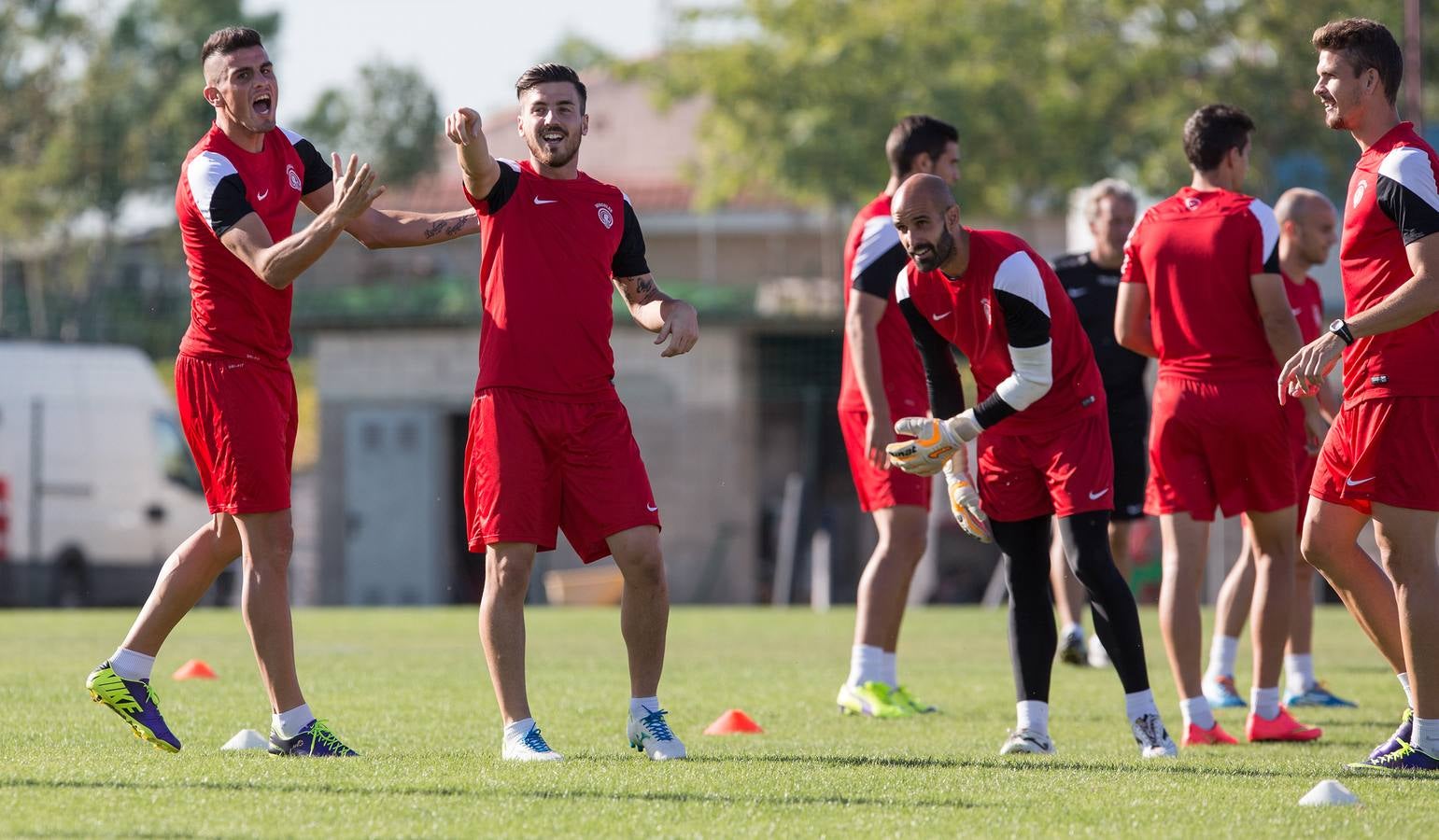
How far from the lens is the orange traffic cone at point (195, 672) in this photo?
10.2 meters

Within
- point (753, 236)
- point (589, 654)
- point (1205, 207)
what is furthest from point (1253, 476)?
point (753, 236)

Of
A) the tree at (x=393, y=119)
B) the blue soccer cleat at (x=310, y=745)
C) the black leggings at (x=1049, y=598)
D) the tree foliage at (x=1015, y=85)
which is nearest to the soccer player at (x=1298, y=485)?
the black leggings at (x=1049, y=598)

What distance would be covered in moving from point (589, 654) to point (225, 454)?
Result: 20.3 feet

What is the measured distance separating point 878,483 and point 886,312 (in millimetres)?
770

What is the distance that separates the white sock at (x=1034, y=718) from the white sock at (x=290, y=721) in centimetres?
245

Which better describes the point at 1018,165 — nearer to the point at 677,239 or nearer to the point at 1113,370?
the point at 677,239

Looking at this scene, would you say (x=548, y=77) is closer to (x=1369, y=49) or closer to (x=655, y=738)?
(x=655, y=738)

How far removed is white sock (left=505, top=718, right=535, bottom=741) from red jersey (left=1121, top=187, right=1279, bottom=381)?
295 centimetres

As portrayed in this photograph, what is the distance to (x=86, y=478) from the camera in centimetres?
2311

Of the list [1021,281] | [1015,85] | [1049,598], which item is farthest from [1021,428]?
[1015,85]

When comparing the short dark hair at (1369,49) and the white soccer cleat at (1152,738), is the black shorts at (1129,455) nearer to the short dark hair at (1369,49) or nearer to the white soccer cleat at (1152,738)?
the white soccer cleat at (1152,738)

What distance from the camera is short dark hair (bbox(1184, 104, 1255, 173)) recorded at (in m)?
7.86

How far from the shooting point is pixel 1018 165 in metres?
36.8

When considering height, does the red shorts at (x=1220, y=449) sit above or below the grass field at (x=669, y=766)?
above
